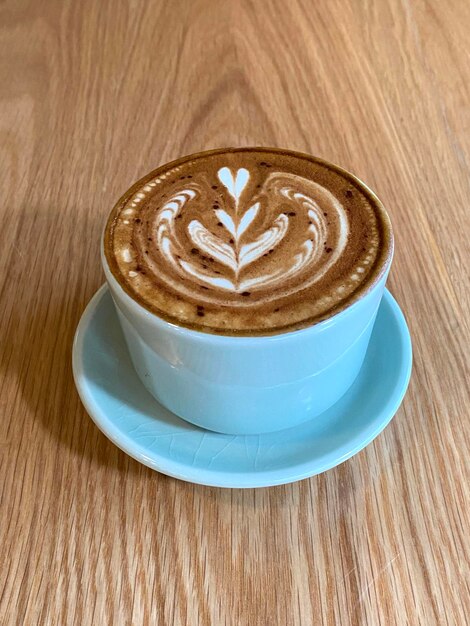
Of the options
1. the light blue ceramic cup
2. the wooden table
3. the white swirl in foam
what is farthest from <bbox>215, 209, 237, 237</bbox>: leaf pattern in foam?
the wooden table

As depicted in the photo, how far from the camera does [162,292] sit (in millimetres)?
561

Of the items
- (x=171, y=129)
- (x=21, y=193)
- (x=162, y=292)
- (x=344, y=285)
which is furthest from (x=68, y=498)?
(x=171, y=129)

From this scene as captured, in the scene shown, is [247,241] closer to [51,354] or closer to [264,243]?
[264,243]

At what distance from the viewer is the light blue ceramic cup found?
Result: 0.52 m

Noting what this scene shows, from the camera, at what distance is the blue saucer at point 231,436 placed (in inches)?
22.5

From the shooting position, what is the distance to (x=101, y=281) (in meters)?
0.80

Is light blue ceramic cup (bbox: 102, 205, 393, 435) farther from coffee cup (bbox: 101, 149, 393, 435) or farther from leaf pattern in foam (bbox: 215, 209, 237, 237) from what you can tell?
leaf pattern in foam (bbox: 215, 209, 237, 237)

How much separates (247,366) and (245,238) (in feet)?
0.49

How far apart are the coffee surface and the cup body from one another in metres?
0.01

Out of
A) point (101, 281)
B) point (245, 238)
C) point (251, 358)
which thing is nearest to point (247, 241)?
point (245, 238)

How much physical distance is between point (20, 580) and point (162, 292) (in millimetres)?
277

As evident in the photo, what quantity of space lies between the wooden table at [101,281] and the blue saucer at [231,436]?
0.04 metres

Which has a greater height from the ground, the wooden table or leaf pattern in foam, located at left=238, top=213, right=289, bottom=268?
leaf pattern in foam, located at left=238, top=213, right=289, bottom=268

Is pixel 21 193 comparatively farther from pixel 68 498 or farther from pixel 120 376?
pixel 68 498
